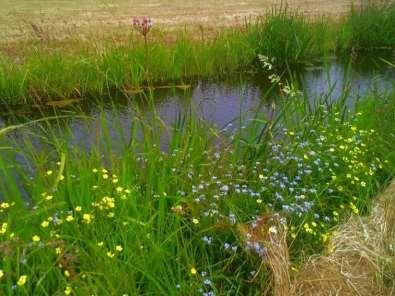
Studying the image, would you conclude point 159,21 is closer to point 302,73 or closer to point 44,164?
point 302,73

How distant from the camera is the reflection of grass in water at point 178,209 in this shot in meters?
2.02

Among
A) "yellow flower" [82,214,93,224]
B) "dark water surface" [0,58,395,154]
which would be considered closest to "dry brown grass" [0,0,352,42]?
"dark water surface" [0,58,395,154]

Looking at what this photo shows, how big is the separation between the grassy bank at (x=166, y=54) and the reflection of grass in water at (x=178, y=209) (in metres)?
1.96

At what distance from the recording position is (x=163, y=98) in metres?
5.94

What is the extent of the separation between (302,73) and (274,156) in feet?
14.7

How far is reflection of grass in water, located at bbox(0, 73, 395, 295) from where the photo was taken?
2.02m

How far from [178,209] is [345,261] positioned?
843 mm

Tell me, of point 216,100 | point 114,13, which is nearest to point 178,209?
point 216,100

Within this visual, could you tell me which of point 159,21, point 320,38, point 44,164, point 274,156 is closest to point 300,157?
point 274,156

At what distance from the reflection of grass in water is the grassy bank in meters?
1.96

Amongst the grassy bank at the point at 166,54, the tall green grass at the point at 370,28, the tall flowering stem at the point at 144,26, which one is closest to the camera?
the tall flowering stem at the point at 144,26

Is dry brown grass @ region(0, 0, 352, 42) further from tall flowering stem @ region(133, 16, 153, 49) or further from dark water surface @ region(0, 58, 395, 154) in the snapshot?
tall flowering stem @ region(133, 16, 153, 49)

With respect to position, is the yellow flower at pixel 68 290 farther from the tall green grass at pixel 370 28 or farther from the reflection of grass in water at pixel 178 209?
the tall green grass at pixel 370 28

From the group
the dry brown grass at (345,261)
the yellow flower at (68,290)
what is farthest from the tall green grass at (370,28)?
the yellow flower at (68,290)
